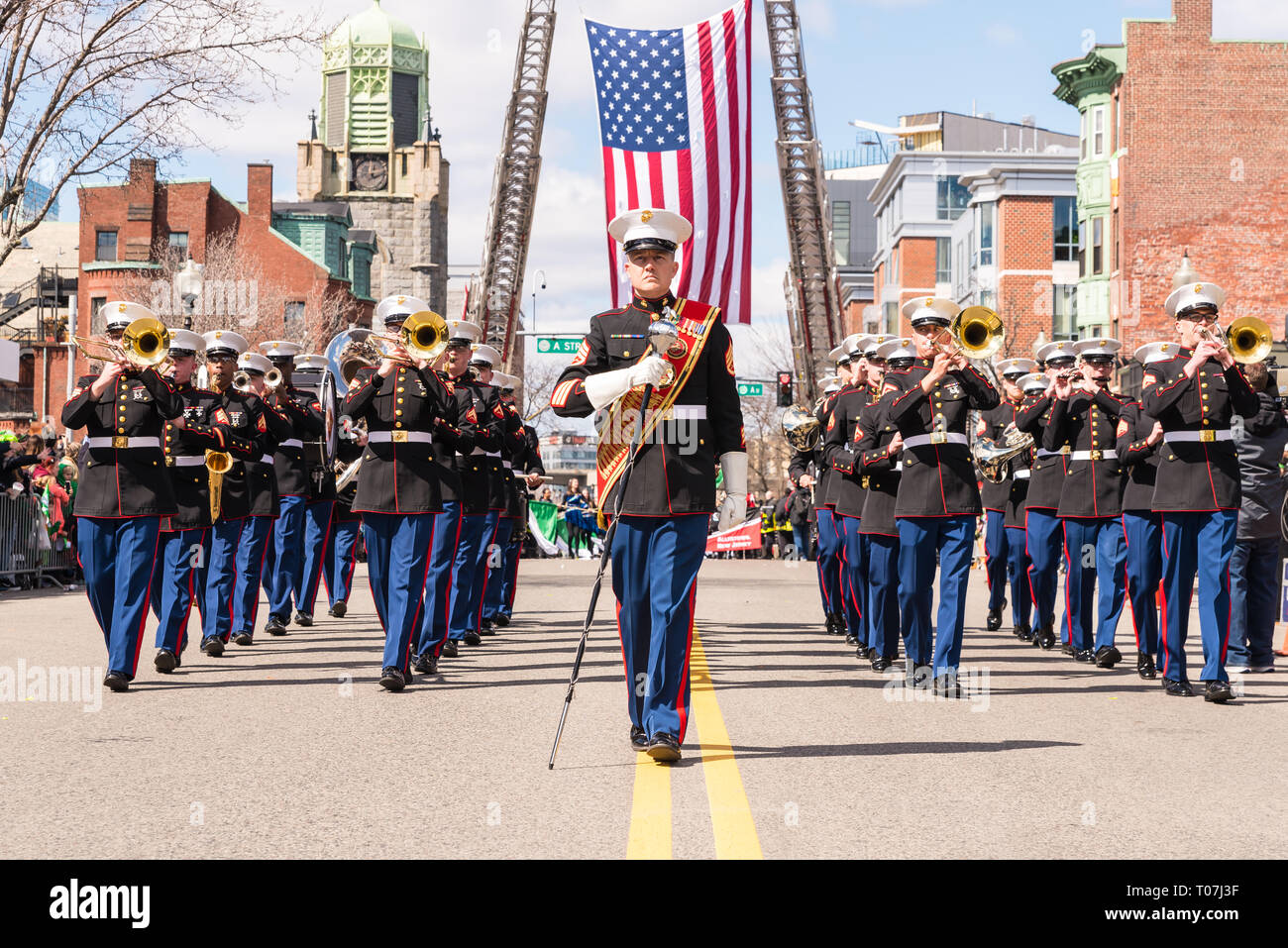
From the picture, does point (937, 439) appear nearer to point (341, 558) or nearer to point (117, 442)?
point (117, 442)

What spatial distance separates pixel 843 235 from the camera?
113m

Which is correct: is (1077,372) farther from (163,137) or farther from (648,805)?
(163,137)

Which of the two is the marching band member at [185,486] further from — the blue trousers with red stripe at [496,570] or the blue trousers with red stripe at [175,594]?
the blue trousers with red stripe at [496,570]

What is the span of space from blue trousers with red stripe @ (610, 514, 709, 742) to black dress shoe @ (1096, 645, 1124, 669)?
5.04 metres

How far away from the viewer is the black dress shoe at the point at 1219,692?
954 cm

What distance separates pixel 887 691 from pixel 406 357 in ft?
11.6

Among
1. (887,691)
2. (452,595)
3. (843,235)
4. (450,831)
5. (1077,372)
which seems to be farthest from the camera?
(843,235)

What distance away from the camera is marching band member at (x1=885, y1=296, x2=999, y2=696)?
10266mm

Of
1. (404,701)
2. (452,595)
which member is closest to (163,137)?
(452,595)

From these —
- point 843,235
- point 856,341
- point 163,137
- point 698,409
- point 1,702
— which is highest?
point 843,235

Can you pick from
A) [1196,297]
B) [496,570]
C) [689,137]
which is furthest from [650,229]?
[689,137]

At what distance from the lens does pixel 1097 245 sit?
164 feet

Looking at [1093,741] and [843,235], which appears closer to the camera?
[1093,741]

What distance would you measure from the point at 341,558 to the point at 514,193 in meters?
34.1
